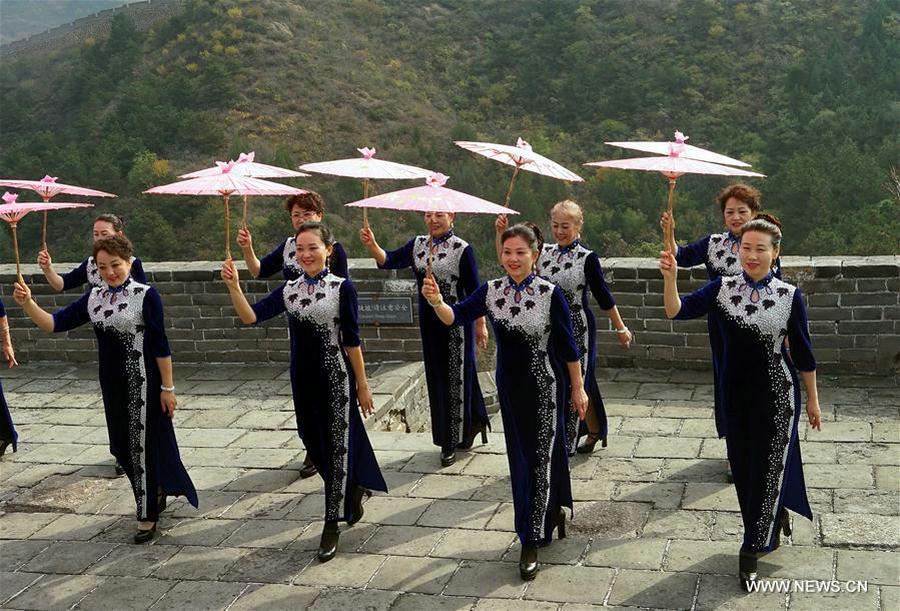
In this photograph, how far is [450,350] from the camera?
7.61m

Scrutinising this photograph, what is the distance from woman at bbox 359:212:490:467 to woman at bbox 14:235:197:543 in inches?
72.4

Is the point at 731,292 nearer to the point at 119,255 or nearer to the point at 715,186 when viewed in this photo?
the point at 119,255

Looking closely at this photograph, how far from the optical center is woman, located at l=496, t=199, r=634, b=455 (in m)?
7.03

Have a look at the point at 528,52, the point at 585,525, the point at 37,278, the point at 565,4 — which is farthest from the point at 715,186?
the point at 585,525

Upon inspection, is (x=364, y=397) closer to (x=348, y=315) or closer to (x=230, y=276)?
(x=348, y=315)

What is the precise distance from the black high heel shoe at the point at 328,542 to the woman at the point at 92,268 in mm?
2441

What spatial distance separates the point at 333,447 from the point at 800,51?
41.2 m

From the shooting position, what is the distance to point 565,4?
49062 mm

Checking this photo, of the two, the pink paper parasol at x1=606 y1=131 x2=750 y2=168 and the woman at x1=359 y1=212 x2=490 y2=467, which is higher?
the pink paper parasol at x1=606 y1=131 x2=750 y2=168

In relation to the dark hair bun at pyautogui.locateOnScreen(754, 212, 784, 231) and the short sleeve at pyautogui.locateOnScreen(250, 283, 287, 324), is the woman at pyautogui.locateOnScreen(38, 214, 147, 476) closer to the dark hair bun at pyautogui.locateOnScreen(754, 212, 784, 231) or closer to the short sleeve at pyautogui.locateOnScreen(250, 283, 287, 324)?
the short sleeve at pyautogui.locateOnScreen(250, 283, 287, 324)

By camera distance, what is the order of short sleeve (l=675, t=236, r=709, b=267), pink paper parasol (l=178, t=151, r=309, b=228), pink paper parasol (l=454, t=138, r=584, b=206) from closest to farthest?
pink paper parasol (l=178, t=151, r=309, b=228) → pink paper parasol (l=454, t=138, r=584, b=206) → short sleeve (l=675, t=236, r=709, b=267)

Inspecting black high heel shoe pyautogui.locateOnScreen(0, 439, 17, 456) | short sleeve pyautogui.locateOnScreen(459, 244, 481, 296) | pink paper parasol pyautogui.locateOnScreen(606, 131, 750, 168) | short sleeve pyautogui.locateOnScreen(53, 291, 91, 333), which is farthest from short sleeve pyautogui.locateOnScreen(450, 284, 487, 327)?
black high heel shoe pyautogui.locateOnScreen(0, 439, 17, 456)

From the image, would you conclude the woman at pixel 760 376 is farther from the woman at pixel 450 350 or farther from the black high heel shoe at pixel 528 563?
the woman at pixel 450 350

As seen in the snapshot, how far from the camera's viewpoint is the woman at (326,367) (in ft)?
19.6
